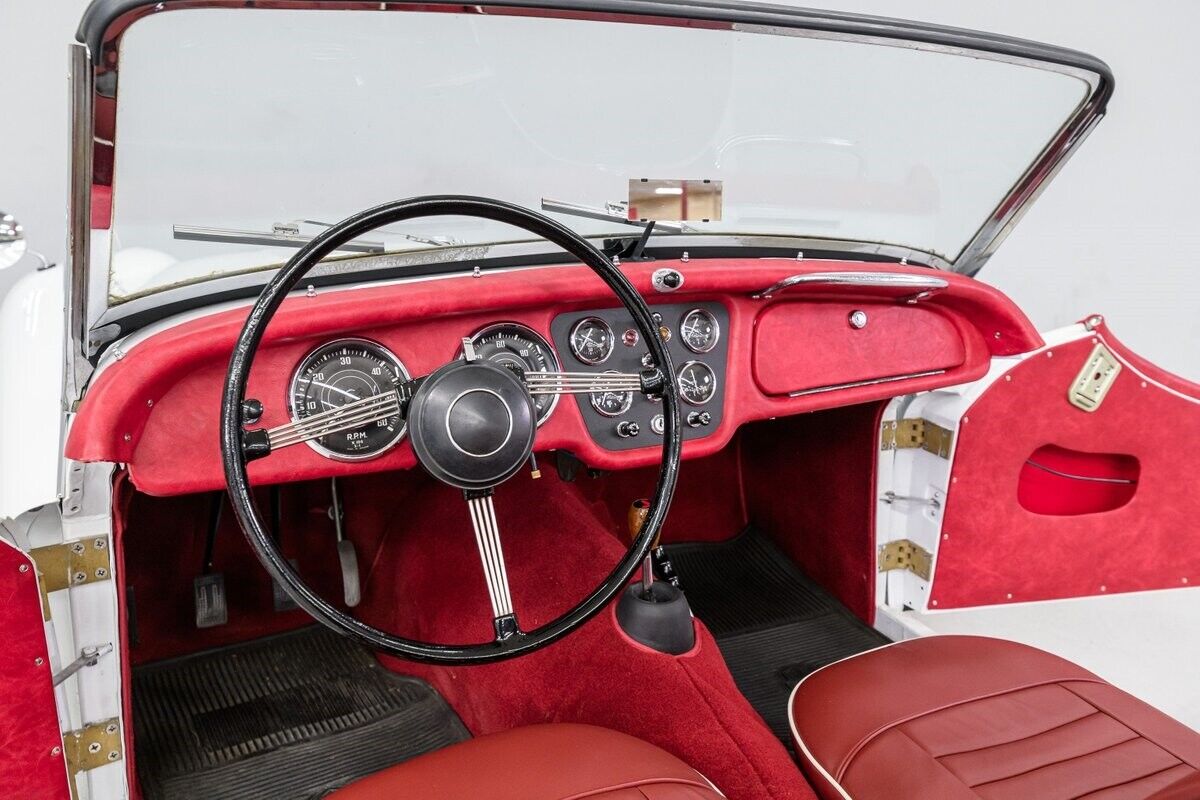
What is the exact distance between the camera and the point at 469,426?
3.79 feet

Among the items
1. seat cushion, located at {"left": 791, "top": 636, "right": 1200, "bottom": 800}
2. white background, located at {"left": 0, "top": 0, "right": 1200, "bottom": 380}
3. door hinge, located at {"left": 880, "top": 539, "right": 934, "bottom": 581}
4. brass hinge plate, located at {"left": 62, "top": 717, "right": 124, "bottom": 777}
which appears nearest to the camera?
seat cushion, located at {"left": 791, "top": 636, "right": 1200, "bottom": 800}

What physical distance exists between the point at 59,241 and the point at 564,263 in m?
Answer: 1.83

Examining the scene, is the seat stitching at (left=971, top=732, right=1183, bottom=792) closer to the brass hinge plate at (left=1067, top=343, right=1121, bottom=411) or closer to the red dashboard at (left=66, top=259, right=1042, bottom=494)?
the red dashboard at (left=66, top=259, right=1042, bottom=494)

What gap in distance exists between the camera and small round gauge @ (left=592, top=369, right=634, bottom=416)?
5.02ft

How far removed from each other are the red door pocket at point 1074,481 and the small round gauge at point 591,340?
Result: 1068 millimetres

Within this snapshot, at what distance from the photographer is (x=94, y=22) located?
3.27 ft

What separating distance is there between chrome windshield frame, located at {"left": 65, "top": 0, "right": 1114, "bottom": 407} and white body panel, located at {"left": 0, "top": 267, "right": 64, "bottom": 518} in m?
0.09

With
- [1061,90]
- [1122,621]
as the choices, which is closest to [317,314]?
[1061,90]

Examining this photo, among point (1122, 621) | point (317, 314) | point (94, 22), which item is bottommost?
point (1122, 621)

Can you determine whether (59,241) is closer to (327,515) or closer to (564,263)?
(327,515)

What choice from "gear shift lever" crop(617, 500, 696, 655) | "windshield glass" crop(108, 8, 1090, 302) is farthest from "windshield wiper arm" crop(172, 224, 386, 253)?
"gear shift lever" crop(617, 500, 696, 655)

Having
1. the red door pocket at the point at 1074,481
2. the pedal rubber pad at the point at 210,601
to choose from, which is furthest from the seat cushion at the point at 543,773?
the red door pocket at the point at 1074,481

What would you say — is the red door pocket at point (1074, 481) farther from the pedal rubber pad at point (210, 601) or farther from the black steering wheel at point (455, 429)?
the pedal rubber pad at point (210, 601)

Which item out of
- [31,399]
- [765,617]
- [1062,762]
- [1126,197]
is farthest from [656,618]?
[1126,197]
